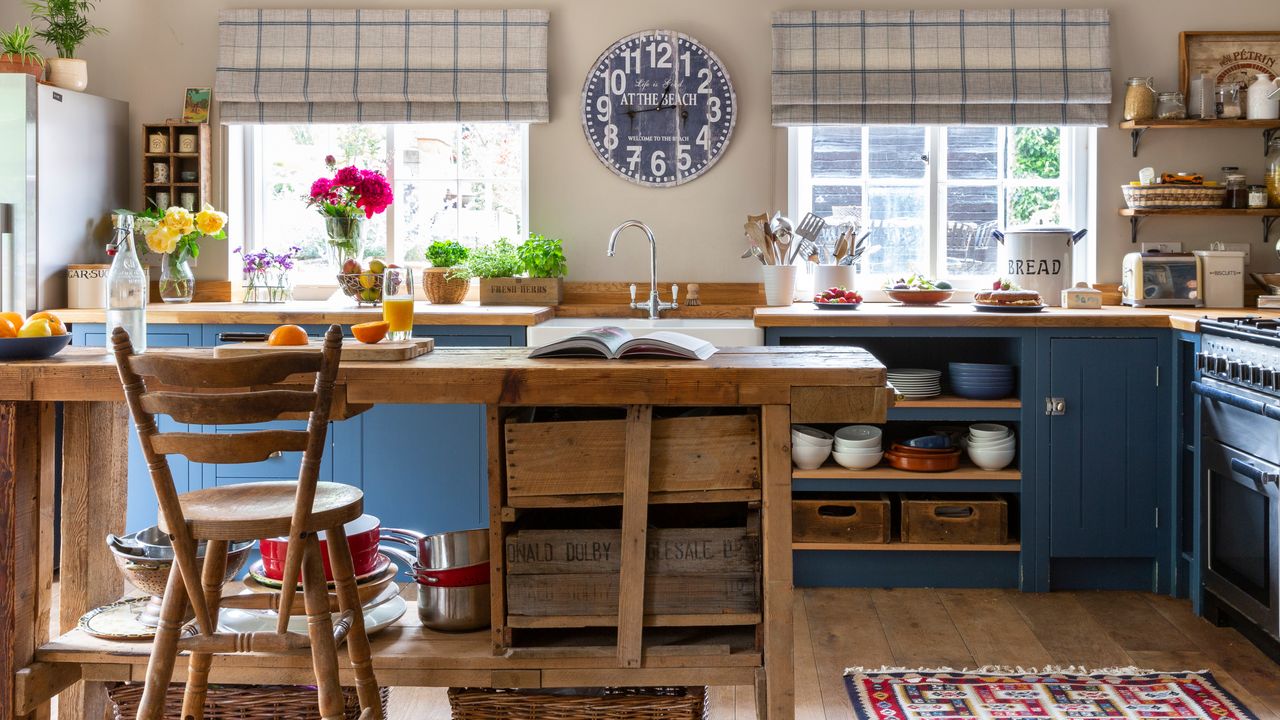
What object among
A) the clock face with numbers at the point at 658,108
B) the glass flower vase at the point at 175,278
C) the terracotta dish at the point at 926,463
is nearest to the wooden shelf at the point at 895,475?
the terracotta dish at the point at 926,463

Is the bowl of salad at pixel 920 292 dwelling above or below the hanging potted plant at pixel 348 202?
below

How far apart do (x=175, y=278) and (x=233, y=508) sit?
2.95 m

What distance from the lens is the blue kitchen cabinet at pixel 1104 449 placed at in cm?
395

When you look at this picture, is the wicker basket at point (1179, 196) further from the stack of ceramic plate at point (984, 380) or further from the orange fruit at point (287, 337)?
the orange fruit at point (287, 337)

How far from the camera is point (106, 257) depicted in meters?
4.71

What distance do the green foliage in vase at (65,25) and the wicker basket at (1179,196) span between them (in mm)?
4425

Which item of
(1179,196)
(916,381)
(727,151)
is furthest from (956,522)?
(727,151)

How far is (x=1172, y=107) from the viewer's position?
4.47 m

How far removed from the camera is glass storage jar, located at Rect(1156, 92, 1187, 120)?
4.46m

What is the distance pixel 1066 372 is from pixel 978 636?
1.05 metres

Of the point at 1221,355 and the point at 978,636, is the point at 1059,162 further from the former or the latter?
the point at 978,636

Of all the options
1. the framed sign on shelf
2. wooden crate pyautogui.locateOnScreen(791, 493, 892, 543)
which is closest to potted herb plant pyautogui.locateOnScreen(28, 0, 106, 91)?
wooden crate pyautogui.locateOnScreen(791, 493, 892, 543)

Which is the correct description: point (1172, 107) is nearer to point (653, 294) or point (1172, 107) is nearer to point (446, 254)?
point (653, 294)

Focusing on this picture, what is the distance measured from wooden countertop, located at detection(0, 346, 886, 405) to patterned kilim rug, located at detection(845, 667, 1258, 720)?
1.21 m
